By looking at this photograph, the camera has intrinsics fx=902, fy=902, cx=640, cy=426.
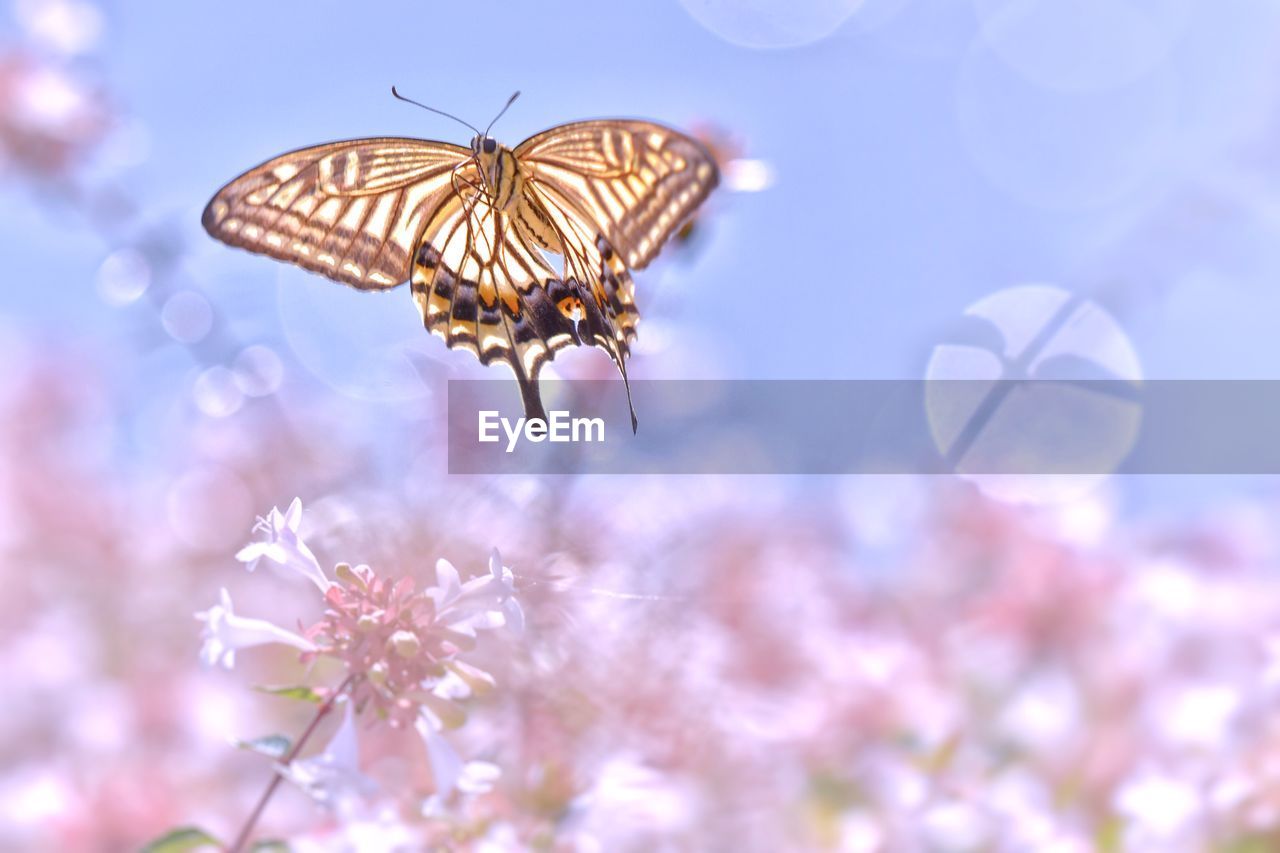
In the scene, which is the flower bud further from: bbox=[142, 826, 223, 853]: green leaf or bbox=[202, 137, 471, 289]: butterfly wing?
bbox=[202, 137, 471, 289]: butterfly wing

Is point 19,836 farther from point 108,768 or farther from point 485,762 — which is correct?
point 485,762

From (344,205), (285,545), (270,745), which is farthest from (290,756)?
(344,205)

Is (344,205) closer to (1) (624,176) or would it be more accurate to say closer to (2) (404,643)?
(1) (624,176)

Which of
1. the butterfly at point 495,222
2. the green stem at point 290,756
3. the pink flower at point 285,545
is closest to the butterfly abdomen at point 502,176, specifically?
the butterfly at point 495,222

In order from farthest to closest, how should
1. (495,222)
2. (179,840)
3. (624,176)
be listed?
(495,222), (624,176), (179,840)

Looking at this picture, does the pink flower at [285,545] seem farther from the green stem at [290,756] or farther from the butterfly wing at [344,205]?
the butterfly wing at [344,205]
